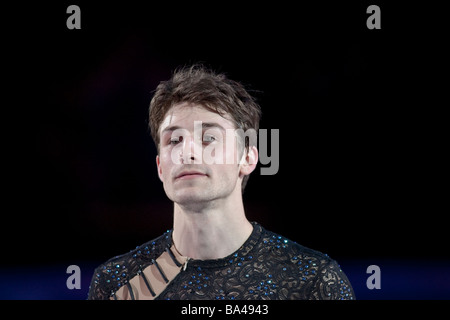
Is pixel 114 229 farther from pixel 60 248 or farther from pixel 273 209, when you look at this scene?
pixel 273 209

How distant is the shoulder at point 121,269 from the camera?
2.97 meters

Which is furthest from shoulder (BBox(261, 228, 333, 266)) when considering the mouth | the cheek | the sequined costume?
the cheek

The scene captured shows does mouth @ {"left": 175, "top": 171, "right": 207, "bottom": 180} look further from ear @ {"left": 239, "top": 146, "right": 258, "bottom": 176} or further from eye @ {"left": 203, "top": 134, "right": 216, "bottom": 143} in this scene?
ear @ {"left": 239, "top": 146, "right": 258, "bottom": 176}

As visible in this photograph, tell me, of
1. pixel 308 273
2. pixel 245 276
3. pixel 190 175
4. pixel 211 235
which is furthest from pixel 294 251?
pixel 190 175

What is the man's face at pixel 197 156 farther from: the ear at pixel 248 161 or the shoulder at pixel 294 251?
the shoulder at pixel 294 251

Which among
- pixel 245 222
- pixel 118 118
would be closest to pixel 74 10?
pixel 118 118

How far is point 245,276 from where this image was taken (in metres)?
2.75

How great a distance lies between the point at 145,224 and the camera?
404 cm

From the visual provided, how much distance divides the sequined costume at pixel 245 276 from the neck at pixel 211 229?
44mm

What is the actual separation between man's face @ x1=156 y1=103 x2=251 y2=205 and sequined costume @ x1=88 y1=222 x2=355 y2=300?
36cm

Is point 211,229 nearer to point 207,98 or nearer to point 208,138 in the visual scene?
point 208,138

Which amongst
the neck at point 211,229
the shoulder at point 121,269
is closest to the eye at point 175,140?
the neck at point 211,229

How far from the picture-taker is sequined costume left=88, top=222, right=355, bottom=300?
2.70 metres

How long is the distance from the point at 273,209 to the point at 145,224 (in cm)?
101
